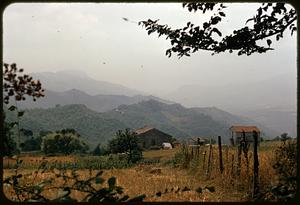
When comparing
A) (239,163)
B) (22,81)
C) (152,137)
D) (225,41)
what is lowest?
(239,163)

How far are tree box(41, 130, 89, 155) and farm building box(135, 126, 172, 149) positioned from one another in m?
0.81

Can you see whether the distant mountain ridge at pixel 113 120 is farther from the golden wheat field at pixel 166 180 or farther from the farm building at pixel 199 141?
the farm building at pixel 199 141

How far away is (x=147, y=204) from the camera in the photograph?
7.52 ft

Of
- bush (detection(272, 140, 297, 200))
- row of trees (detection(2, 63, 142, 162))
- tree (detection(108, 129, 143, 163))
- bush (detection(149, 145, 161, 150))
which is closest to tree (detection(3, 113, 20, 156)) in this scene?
row of trees (detection(2, 63, 142, 162))

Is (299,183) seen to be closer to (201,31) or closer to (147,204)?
(147,204)

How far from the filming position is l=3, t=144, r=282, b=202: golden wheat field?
3128mm

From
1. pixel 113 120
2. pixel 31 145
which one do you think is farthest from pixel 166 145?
pixel 31 145

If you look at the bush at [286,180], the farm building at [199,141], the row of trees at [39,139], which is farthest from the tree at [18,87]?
the farm building at [199,141]

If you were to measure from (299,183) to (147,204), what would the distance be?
90 centimetres

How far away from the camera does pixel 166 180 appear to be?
4.54 metres

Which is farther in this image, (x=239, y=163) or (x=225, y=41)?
(x=239, y=163)

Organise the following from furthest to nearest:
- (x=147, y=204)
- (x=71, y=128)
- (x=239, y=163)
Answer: (x=239, y=163), (x=71, y=128), (x=147, y=204)

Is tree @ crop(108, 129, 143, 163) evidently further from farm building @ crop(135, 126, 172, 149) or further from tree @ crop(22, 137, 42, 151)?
tree @ crop(22, 137, 42, 151)

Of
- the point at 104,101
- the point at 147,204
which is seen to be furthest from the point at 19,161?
the point at 104,101
